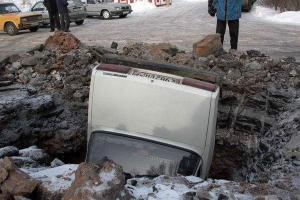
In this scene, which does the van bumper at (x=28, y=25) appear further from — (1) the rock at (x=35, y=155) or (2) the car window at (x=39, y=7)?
(1) the rock at (x=35, y=155)

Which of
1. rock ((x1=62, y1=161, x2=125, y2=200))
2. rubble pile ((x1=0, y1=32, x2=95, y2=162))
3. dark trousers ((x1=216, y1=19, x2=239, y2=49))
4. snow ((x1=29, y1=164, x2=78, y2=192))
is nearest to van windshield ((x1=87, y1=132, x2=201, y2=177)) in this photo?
snow ((x1=29, y1=164, x2=78, y2=192))

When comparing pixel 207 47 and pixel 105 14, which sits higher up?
pixel 207 47

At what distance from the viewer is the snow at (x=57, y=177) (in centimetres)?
400

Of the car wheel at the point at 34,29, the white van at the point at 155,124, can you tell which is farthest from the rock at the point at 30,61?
the car wheel at the point at 34,29

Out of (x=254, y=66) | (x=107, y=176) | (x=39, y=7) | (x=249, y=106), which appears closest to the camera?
(x=107, y=176)

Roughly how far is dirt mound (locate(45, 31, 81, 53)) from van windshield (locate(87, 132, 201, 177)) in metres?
5.10

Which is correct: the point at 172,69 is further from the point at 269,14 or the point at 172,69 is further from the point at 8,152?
the point at 269,14

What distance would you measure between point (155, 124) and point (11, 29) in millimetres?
17017

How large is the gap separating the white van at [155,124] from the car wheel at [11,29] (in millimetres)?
16385

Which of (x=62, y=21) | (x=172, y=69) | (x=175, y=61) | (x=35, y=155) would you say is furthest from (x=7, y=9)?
(x=172, y=69)

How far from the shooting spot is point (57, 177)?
14.3 ft

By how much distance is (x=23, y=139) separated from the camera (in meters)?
7.82

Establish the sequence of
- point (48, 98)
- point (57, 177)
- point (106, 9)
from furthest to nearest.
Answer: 1. point (106, 9)
2. point (48, 98)
3. point (57, 177)

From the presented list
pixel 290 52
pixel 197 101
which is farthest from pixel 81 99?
pixel 290 52
